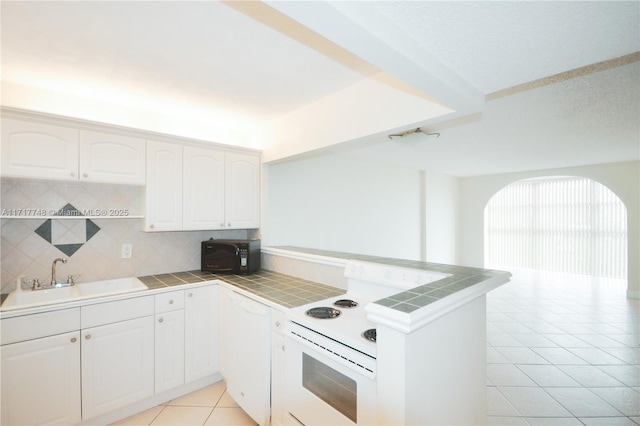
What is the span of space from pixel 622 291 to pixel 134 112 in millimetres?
8607

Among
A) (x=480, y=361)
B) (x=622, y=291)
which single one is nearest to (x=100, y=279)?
(x=480, y=361)

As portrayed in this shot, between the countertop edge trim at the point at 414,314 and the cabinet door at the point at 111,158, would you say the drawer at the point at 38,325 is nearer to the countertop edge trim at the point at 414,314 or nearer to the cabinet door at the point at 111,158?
the cabinet door at the point at 111,158

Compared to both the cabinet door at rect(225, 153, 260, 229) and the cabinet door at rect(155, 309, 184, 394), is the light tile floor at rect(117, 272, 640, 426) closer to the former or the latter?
the cabinet door at rect(155, 309, 184, 394)

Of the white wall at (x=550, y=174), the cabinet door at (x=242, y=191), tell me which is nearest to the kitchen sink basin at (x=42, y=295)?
the cabinet door at (x=242, y=191)

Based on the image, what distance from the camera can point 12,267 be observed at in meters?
2.21

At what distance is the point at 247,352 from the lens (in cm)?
220

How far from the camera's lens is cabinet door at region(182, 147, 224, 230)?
9.03 feet

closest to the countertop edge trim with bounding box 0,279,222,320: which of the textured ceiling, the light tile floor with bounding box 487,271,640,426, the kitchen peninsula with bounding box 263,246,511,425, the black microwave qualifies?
the black microwave

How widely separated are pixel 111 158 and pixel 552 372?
447cm

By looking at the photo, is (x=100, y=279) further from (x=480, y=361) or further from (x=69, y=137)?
(x=480, y=361)

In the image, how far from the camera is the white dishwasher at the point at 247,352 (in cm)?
203

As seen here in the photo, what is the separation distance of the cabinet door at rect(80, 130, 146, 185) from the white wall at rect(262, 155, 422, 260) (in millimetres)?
1231

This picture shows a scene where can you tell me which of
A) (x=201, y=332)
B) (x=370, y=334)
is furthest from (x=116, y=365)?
(x=370, y=334)

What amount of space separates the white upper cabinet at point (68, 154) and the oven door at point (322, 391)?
76.1 inches
